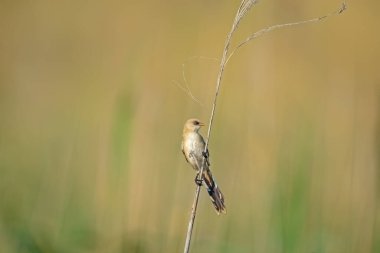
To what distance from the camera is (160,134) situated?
5.28ft

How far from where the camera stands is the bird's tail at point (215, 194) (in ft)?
5.14

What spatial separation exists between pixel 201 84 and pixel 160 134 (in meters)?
0.18

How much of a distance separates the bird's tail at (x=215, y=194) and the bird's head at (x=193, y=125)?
117 mm

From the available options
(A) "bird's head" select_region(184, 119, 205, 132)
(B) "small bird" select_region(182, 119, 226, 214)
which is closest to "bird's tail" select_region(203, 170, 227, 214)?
(B) "small bird" select_region(182, 119, 226, 214)

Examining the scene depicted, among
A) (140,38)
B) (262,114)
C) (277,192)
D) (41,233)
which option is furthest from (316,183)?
(41,233)

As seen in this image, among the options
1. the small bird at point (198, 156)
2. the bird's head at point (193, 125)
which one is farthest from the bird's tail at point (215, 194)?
the bird's head at point (193, 125)

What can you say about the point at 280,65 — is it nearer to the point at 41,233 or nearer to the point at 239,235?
the point at 239,235

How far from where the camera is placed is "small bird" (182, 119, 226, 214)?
1.53 metres

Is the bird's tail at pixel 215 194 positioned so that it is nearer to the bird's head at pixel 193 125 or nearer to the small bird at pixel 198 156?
the small bird at pixel 198 156

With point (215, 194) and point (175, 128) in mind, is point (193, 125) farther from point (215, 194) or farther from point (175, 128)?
point (215, 194)

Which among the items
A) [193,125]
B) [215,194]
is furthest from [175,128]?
[215,194]

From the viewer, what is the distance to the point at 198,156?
1.53 m

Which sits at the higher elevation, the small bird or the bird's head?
the bird's head

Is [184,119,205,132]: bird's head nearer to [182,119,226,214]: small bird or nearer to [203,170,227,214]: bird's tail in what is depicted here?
[182,119,226,214]: small bird
